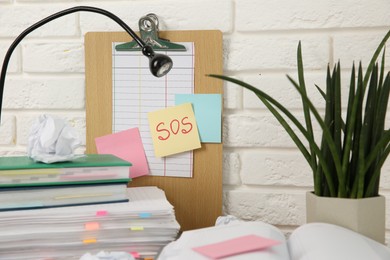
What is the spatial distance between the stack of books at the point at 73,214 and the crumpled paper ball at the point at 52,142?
0.06 feet

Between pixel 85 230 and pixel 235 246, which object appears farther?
pixel 85 230

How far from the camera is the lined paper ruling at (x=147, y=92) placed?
1.10 meters

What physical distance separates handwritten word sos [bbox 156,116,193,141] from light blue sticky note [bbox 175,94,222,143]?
0.02 metres

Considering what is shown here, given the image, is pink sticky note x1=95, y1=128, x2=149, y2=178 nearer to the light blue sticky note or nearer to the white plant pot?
the light blue sticky note

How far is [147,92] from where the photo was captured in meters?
1.11

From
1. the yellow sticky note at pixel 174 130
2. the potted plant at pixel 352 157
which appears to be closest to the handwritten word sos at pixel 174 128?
the yellow sticky note at pixel 174 130

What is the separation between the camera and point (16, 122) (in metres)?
1.19

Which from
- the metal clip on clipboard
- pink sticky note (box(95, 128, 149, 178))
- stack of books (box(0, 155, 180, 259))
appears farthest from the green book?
the metal clip on clipboard

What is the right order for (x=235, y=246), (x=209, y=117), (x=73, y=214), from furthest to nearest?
(x=209, y=117), (x=73, y=214), (x=235, y=246)

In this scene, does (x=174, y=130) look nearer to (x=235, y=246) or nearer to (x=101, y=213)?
(x=101, y=213)

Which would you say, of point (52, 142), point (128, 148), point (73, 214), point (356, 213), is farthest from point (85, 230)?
point (356, 213)

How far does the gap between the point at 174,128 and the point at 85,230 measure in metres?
0.33

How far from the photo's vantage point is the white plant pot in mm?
832

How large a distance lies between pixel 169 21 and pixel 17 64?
36 centimetres
